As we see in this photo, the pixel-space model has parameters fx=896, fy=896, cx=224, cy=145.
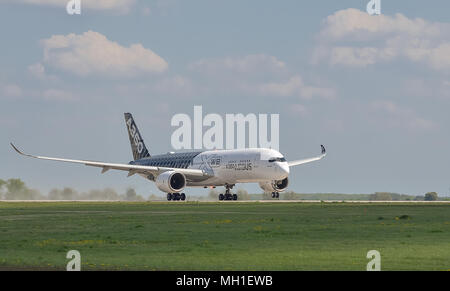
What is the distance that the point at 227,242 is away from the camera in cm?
3678

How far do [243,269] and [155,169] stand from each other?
75.6 meters

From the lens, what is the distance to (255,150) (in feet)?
316

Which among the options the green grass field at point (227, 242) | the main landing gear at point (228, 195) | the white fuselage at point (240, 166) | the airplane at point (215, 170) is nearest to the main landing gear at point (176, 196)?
the airplane at point (215, 170)

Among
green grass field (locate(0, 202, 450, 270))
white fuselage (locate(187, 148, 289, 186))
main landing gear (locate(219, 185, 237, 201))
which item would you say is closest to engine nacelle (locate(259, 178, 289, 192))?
white fuselage (locate(187, 148, 289, 186))

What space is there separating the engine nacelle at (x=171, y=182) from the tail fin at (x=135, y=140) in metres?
23.3

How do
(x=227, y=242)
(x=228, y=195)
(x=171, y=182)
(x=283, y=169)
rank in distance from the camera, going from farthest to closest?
(x=228, y=195)
(x=171, y=182)
(x=283, y=169)
(x=227, y=242)

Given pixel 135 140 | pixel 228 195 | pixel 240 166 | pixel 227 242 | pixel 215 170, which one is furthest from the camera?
pixel 135 140

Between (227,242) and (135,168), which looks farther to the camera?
(135,168)

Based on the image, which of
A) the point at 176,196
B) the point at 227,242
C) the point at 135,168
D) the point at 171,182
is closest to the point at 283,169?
the point at 171,182

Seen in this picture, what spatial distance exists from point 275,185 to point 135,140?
29.4 m

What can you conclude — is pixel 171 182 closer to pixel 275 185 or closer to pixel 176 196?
pixel 176 196
